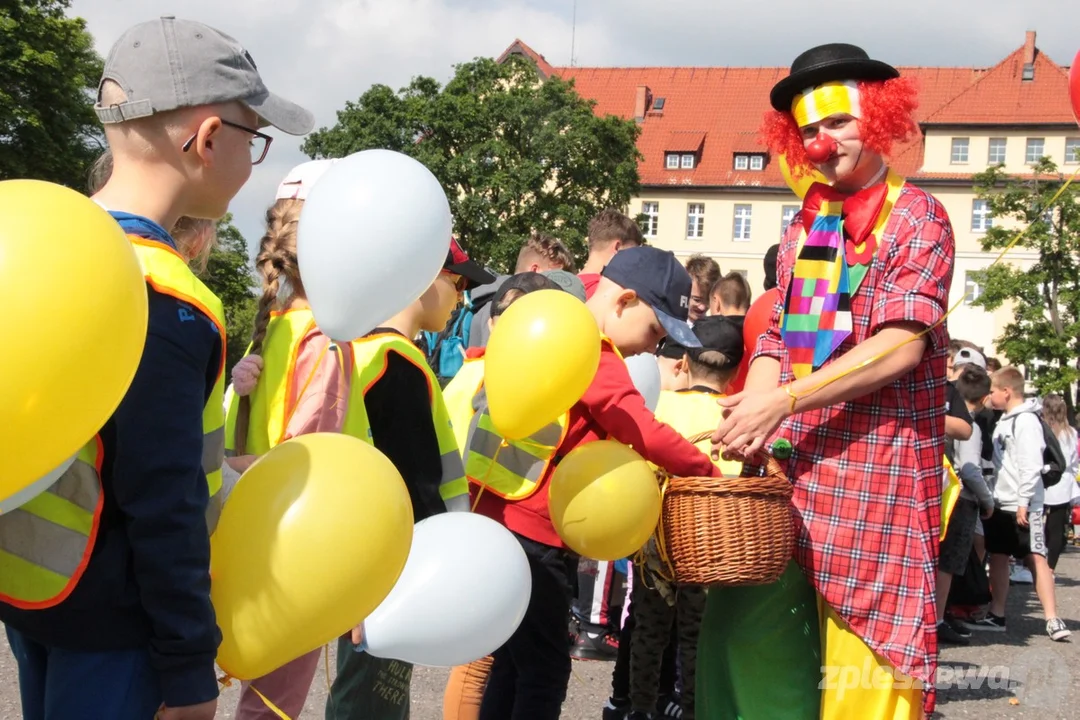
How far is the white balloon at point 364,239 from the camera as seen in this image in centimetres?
262

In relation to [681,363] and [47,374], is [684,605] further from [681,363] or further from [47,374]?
[47,374]

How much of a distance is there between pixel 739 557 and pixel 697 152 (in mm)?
52235

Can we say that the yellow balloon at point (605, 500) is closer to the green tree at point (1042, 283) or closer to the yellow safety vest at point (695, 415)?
the yellow safety vest at point (695, 415)

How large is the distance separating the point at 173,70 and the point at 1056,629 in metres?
7.28

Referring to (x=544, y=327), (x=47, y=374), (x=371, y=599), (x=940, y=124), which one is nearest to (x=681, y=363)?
(x=544, y=327)

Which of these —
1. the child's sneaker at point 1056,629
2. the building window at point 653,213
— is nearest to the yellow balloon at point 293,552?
the child's sneaker at point 1056,629

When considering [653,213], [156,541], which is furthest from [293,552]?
[653,213]

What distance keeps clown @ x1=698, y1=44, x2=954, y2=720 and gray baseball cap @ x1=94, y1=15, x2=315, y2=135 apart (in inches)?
61.8

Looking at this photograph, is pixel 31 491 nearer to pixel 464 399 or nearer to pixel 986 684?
pixel 464 399

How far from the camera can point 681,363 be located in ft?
17.9

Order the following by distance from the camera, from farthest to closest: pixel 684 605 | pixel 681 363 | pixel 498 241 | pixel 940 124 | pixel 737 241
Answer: pixel 737 241 → pixel 940 124 → pixel 498 241 → pixel 681 363 → pixel 684 605

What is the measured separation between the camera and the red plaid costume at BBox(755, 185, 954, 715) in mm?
2877

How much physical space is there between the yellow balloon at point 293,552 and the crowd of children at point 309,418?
79 mm

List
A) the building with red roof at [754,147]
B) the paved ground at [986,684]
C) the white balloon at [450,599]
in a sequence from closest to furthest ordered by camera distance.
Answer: the white balloon at [450,599] → the paved ground at [986,684] → the building with red roof at [754,147]
